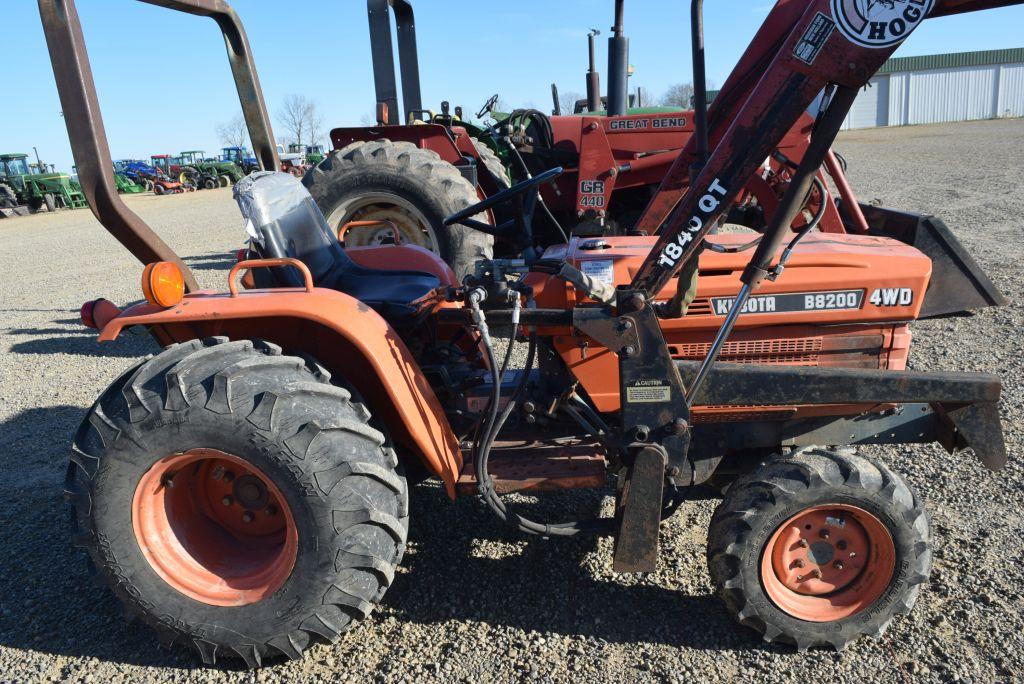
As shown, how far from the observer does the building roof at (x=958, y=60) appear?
4453cm

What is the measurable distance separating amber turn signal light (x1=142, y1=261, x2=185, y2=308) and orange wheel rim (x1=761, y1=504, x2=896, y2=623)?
6.31 ft

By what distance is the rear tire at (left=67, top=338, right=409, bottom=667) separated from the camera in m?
2.00

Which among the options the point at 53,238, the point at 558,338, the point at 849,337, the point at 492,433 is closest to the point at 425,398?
the point at 492,433

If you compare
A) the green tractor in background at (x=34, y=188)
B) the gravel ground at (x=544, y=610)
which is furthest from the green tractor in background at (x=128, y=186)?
the gravel ground at (x=544, y=610)

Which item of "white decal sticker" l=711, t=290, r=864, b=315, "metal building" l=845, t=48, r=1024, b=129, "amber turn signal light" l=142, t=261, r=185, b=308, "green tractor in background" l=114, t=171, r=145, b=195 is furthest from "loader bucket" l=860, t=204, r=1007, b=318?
"metal building" l=845, t=48, r=1024, b=129

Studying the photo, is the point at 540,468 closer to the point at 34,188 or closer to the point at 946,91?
the point at 34,188

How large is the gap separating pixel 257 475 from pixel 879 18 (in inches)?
80.2

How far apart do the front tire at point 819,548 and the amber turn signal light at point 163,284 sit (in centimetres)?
178

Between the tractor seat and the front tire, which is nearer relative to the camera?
the front tire

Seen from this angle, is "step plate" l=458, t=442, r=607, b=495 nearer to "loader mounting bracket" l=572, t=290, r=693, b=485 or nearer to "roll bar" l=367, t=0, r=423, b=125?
"loader mounting bracket" l=572, t=290, r=693, b=485

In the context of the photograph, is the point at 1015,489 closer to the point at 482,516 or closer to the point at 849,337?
the point at 849,337

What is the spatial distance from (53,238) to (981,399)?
17212 mm

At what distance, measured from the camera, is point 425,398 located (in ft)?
7.41

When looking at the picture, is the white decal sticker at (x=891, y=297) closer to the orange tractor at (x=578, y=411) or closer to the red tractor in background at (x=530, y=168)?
the orange tractor at (x=578, y=411)
